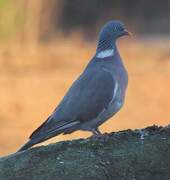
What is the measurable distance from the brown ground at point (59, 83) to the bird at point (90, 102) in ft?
19.5

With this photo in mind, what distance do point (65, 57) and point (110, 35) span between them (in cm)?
1627

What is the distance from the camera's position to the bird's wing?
7.09 meters

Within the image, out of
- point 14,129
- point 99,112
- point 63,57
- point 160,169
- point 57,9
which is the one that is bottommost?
point 160,169

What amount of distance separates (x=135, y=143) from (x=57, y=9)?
67.8 ft

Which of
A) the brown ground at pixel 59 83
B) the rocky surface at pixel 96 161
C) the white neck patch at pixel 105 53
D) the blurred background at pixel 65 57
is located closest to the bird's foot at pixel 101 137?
the rocky surface at pixel 96 161

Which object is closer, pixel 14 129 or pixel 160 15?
pixel 14 129

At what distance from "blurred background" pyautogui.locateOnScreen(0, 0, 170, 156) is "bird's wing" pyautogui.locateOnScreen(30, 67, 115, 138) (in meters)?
7.26

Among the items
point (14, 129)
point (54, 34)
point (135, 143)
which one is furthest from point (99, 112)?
point (54, 34)

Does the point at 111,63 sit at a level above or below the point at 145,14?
below

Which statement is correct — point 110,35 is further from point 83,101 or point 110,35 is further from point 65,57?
point 65,57

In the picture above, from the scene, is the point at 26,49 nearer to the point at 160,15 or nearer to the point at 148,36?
the point at 148,36

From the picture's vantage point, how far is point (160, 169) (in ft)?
19.6

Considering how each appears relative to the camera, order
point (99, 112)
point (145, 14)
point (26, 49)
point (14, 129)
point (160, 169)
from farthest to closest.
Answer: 1. point (145, 14)
2. point (26, 49)
3. point (14, 129)
4. point (99, 112)
5. point (160, 169)

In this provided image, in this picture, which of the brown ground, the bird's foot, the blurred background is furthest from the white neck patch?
the blurred background
